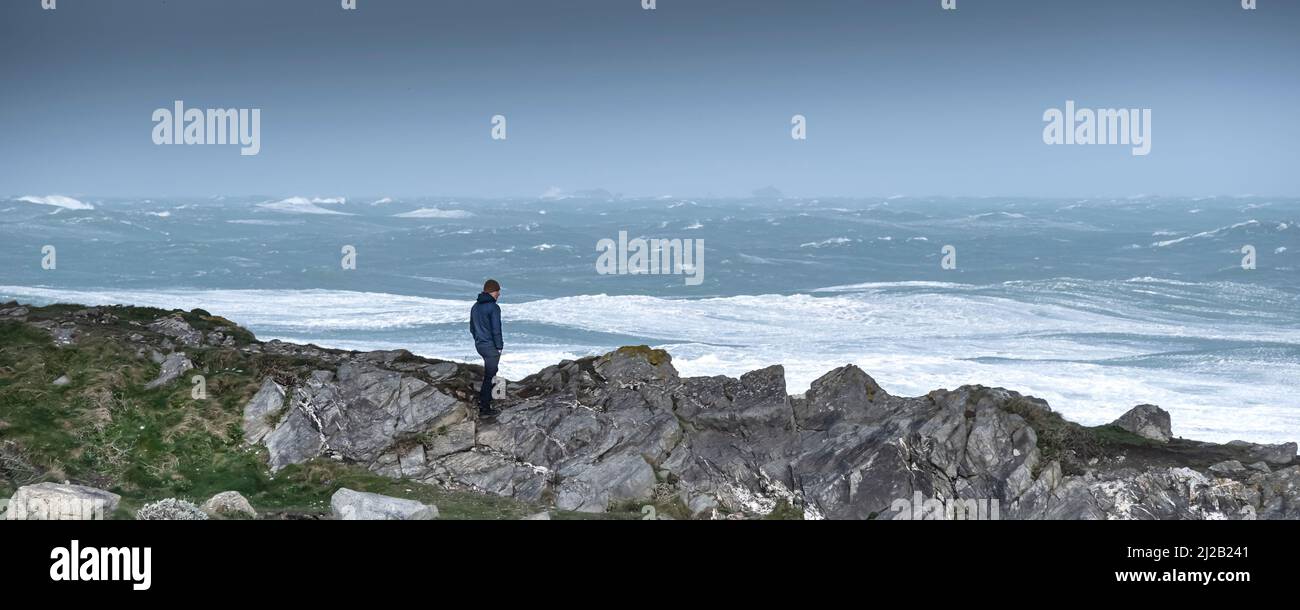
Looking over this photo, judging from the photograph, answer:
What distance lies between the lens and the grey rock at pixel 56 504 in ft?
31.7

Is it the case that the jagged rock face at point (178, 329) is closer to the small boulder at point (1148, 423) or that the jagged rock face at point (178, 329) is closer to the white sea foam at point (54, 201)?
the small boulder at point (1148, 423)

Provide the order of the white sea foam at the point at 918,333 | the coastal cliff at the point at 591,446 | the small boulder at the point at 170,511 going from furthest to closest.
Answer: the white sea foam at the point at 918,333
the coastal cliff at the point at 591,446
the small boulder at the point at 170,511

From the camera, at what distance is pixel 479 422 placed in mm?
14031

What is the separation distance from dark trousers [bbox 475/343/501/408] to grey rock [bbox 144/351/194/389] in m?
4.60

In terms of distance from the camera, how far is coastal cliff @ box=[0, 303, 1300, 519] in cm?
1206

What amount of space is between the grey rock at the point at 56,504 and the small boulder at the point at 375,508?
7.80 ft

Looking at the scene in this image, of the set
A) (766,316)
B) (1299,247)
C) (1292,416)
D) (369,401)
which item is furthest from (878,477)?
(1299,247)

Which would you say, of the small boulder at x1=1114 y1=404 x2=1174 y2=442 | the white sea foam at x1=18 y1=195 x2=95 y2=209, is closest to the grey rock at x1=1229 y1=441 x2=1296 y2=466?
the small boulder at x1=1114 y1=404 x2=1174 y2=442

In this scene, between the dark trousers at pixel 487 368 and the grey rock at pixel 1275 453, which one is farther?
the dark trousers at pixel 487 368

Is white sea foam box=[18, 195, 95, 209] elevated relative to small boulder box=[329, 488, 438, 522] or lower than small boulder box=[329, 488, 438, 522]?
elevated

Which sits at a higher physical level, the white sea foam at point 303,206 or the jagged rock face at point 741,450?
the white sea foam at point 303,206

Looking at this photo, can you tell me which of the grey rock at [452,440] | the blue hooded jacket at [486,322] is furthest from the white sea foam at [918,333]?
the blue hooded jacket at [486,322]

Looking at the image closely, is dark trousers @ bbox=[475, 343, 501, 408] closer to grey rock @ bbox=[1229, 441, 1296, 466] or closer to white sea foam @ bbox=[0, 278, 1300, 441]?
white sea foam @ bbox=[0, 278, 1300, 441]

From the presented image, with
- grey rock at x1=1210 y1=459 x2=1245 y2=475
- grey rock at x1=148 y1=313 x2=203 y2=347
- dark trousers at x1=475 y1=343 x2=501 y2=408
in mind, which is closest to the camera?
grey rock at x1=1210 y1=459 x2=1245 y2=475
